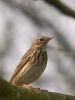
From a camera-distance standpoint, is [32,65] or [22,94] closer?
[22,94]

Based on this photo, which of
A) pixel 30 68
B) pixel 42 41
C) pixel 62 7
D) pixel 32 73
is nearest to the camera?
pixel 62 7

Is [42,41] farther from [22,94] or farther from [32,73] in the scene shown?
[22,94]

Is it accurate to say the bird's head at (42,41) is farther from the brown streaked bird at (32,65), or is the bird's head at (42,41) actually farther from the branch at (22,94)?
the branch at (22,94)

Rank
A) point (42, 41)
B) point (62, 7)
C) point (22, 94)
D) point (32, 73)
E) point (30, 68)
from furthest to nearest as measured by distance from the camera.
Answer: point (42, 41) < point (30, 68) < point (32, 73) < point (62, 7) < point (22, 94)

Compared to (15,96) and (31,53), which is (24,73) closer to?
(31,53)

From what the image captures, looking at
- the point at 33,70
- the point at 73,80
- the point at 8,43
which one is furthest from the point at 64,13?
the point at 8,43

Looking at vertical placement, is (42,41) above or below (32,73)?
above

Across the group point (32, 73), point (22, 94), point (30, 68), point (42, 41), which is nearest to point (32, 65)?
point (30, 68)
